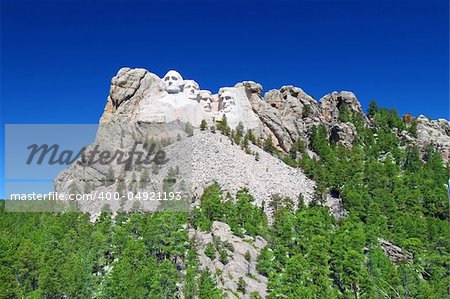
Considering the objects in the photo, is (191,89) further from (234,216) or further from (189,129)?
(234,216)

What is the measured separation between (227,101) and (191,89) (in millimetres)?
7189

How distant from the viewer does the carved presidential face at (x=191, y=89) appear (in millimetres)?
83631

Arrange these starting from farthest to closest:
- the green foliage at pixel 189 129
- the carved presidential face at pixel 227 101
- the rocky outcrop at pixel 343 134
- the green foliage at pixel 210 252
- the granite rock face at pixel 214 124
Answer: the carved presidential face at pixel 227 101
the rocky outcrop at pixel 343 134
the green foliage at pixel 189 129
the granite rock face at pixel 214 124
the green foliage at pixel 210 252

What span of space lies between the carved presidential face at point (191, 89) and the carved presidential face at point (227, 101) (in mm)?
5261

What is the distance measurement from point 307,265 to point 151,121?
46366 millimetres

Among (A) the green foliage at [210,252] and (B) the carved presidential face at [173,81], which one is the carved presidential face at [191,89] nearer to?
(B) the carved presidential face at [173,81]

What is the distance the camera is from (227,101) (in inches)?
3420

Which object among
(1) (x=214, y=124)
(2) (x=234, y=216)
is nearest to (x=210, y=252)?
(2) (x=234, y=216)

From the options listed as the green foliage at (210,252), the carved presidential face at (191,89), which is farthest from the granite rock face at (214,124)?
the green foliage at (210,252)

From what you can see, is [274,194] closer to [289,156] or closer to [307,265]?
[289,156]

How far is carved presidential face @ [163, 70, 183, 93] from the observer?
83.1 metres

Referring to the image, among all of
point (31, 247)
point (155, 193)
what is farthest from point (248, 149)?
point (31, 247)

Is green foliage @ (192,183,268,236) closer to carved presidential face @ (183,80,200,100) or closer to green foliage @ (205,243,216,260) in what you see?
green foliage @ (205,243,216,260)

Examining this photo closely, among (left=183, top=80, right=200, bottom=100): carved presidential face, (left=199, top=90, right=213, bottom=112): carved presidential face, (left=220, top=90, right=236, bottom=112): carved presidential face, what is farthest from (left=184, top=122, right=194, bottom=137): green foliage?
(left=220, top=90, right=236, bottom=112): carved presidential face
